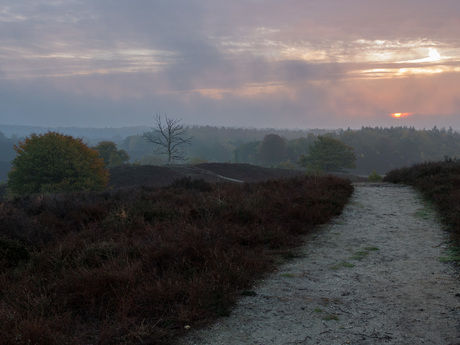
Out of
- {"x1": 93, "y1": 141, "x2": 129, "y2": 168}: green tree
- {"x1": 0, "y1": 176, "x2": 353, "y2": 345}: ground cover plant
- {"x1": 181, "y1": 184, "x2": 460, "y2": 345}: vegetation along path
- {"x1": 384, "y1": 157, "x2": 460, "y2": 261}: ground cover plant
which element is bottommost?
{"x1": 181, "y1": 184, "x2": 460, "y2": 345}: vegetation along path

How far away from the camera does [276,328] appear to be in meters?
3.59

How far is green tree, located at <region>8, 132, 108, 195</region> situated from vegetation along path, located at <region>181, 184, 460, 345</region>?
29.0 m

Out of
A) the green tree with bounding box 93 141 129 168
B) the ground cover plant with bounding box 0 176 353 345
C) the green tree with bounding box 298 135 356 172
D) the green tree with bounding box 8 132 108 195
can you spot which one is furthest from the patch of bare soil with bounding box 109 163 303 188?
the green tree with bounding box 93 141 129 168

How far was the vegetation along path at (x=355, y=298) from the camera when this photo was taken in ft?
11.2

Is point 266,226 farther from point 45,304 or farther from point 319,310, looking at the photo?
point 45,304

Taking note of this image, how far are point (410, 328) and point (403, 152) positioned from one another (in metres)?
132

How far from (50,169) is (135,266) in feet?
100

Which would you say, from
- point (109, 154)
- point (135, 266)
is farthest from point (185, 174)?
point (109, 154)

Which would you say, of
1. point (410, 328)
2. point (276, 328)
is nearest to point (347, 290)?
point (410, 328)

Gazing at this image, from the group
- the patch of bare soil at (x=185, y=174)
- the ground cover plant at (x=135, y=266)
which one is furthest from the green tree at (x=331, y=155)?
the ground cover plant at (x=135, y=266)

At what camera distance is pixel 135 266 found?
4648 millimetres

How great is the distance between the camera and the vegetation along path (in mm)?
3404

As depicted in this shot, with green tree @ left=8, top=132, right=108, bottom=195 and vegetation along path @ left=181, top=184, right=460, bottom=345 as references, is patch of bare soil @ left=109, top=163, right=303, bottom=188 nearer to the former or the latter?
green tree @ left=8, top=132, right=108, bottom=195

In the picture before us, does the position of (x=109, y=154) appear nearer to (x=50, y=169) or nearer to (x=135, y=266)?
(x=50, y=169)
